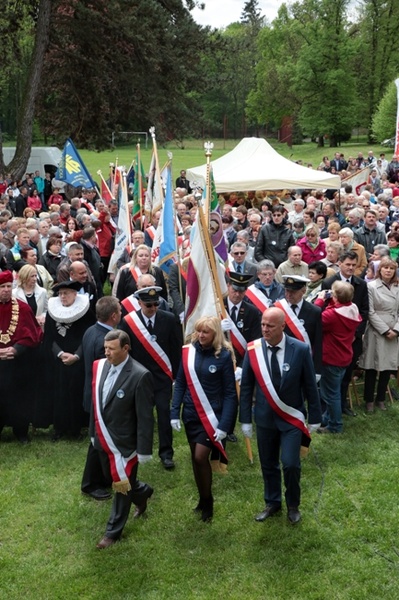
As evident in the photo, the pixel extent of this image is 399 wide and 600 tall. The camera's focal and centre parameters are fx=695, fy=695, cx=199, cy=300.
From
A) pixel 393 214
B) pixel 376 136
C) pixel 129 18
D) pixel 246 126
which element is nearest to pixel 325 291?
pixel 393 214

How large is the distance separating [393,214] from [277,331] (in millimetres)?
10715

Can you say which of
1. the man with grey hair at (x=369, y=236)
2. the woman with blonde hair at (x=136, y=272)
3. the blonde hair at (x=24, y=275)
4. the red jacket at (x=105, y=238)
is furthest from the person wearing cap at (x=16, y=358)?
the red jacket at (x=105, y=238)

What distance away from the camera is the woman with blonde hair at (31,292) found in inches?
317

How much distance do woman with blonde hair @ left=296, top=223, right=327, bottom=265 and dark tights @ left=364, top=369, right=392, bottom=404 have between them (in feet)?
7.95

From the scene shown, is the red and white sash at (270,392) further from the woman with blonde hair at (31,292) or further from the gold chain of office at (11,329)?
the woman with blonde hair at (31,292)

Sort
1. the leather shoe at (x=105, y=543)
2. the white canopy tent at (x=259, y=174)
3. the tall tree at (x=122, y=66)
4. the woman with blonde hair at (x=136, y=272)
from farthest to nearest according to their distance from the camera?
the tall tree at (x=122, y=66), the white canopy tent at (x=259, y=174), the woman with blonde hair at (x=136, y=272), the leather shoe at (x=105, y=543)

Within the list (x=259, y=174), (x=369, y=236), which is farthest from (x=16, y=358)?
(x=259, y=174)

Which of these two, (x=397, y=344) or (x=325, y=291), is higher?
(x=325, y=291)

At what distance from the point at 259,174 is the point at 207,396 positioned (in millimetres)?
14080

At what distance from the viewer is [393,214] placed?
50.7 ft

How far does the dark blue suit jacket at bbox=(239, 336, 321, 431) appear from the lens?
571 centimetres

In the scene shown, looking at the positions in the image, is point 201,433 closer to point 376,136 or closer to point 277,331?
point 277,331

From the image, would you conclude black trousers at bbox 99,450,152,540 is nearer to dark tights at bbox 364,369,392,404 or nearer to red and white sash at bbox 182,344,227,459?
red and white sash at bbox 182,344,227,459

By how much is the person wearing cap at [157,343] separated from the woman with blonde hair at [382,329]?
112 inches
